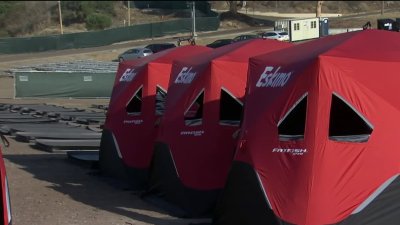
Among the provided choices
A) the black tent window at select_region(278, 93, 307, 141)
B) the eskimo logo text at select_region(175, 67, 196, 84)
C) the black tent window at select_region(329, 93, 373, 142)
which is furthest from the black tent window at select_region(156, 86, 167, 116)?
the black tent window at select_region(329, 93, 373, 142)

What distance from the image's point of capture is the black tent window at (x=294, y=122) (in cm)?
920

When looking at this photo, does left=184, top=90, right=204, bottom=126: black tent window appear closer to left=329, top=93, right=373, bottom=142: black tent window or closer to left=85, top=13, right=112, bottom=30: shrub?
left=329, top=93, right=373, bottom=142: black tent window

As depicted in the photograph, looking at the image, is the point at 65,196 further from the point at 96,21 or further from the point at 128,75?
the point at 96,21

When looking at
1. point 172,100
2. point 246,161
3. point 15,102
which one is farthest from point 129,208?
point 15,102

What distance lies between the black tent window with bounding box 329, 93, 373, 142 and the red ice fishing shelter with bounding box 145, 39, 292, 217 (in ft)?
7.45

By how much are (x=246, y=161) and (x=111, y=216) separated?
2663mm

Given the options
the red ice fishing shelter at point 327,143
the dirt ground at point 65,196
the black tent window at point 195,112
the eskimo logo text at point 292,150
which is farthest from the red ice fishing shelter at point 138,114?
the eskimo logo text at point 292,150

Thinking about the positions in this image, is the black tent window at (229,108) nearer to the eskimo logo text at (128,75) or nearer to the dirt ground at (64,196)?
the dirt ground at (64,196)

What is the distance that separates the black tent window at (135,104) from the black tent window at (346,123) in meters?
5.52

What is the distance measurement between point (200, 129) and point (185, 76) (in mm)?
1006

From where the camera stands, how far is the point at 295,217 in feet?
29.1

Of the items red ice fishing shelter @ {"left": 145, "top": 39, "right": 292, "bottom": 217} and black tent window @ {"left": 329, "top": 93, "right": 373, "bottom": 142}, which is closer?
black tent window @ {"left": 329, "top": 93, "right": 373, "bottom": 142}

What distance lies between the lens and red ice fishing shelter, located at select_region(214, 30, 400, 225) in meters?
8.88

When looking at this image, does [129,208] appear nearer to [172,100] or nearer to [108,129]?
[172,100]
